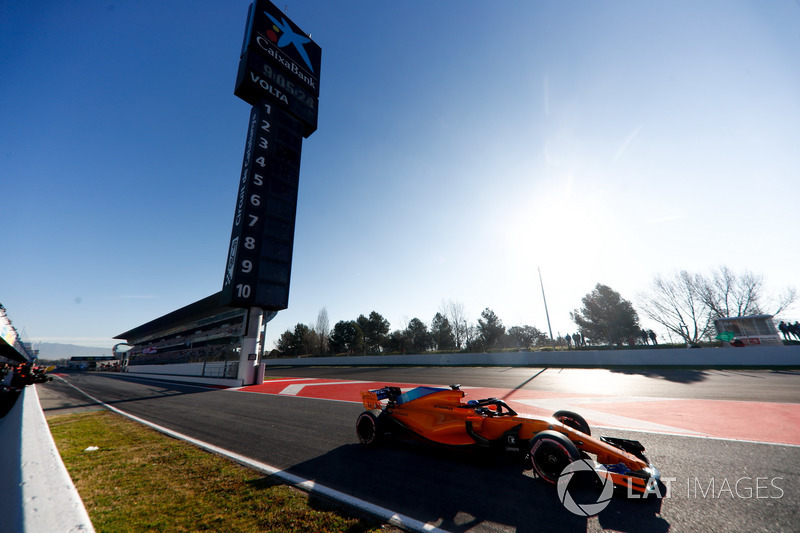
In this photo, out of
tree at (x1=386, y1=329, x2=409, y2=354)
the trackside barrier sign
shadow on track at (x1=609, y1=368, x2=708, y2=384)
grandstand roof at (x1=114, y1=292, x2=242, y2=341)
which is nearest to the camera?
shadow on track at (x1=609, y1=368, x2=708, y2=384)

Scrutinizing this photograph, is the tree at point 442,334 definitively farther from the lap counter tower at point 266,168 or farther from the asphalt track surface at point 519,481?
the asphalt track surface at point 519,481

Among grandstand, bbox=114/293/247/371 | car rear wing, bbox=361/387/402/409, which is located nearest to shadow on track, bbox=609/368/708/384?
car rear wing, bbox=361/387/402/409

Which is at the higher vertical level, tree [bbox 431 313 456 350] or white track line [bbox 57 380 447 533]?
tree [bbox 431 313 456 350]

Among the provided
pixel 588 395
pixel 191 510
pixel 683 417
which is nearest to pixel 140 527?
pixel 191 510

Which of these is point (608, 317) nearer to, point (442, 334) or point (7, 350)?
point (442, 334)

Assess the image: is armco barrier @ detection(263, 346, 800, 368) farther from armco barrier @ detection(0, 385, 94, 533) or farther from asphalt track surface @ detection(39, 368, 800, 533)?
armco barrier @ detection(0, 385, 94, 533)

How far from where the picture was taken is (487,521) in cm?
279

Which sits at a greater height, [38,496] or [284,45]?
[284,45]

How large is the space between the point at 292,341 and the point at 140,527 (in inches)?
2322

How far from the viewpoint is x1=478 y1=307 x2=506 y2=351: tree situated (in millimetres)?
45750

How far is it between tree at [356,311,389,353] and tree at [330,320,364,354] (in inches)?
68.1

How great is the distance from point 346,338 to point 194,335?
25.7m

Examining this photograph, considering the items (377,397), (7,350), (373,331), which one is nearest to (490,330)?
(373,331)

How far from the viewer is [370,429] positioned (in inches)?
204
